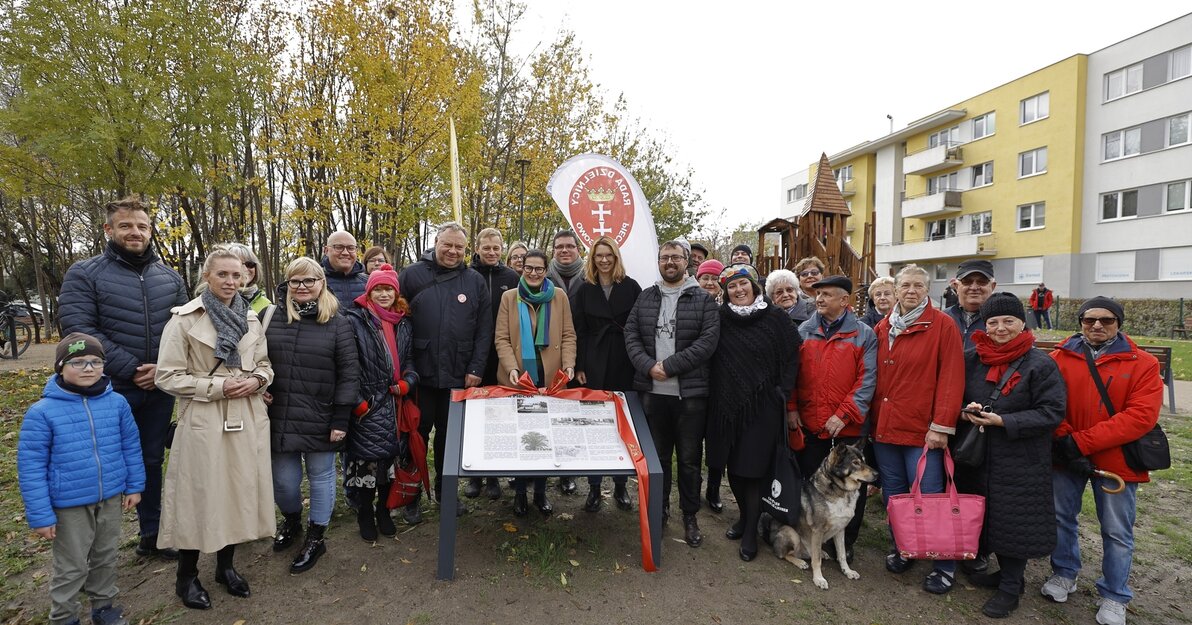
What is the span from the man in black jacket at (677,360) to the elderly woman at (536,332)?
1.75ft

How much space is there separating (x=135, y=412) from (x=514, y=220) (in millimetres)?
15796

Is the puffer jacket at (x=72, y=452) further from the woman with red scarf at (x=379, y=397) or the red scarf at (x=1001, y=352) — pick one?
the red scarf at (x=1001, y=352)

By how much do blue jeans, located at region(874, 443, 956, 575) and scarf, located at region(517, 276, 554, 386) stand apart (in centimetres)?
256

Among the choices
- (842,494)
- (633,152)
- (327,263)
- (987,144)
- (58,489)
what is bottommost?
(842,494)

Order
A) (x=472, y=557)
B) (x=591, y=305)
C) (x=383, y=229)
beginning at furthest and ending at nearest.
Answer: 1. (x=383, y=229)
2. (x=591, y=305)
3. (x=472, y=557)

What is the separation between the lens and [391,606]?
134 inches

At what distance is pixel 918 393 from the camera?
12.3 feet

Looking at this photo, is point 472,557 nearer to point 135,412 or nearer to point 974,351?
point 135,412

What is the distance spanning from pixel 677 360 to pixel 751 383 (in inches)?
21.6

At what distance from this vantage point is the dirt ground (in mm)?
3379

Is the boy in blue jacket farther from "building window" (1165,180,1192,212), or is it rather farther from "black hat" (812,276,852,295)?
"building window" (1165,180,1192,212)

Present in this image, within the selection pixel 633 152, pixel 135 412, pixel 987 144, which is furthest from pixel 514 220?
pixel 987 144

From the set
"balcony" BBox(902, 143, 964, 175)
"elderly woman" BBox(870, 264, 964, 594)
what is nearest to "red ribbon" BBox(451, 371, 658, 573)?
"elderly woman" BBox(870, 264, 964, 594)

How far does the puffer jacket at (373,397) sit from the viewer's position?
3.87m
